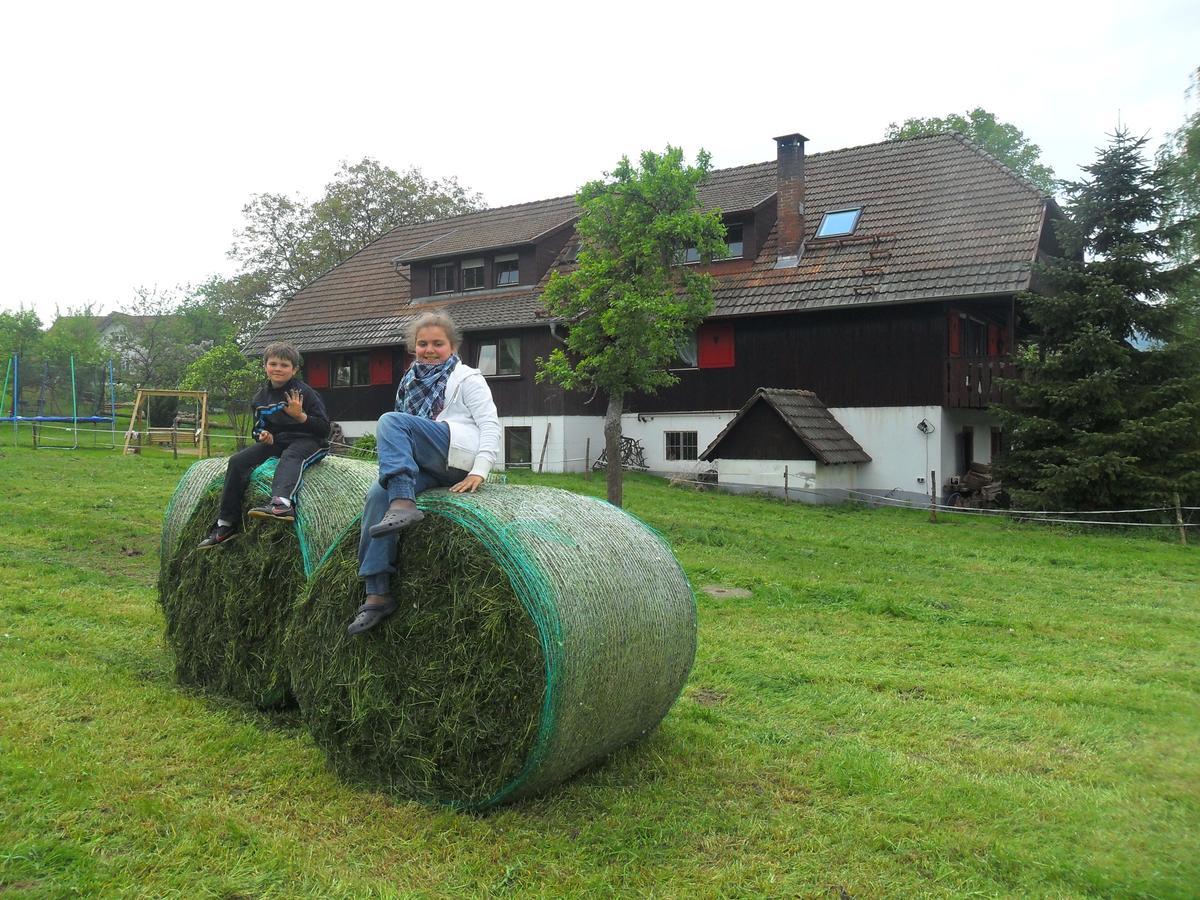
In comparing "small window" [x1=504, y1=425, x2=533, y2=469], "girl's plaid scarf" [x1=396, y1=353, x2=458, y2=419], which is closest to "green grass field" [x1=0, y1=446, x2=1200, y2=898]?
"girl's plaid scarf" [x1=396, y1=353, x2=458, y2=419]

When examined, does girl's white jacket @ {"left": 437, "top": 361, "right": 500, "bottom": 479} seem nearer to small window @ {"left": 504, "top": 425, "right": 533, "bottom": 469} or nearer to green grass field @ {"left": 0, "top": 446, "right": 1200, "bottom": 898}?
green grass field @ {"left": 0, "top": 446, "right": 1200, "bottom": 898}

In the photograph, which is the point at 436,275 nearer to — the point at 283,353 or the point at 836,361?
the point at 836,361

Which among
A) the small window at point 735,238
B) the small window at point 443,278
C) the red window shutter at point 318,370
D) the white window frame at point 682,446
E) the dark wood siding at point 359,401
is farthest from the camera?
the red window shutter at point 318,370

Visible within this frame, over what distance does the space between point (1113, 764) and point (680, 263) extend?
1299cm

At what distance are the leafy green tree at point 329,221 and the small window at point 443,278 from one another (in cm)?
1421

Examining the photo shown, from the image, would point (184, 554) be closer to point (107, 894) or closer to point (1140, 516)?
point (107, 894)

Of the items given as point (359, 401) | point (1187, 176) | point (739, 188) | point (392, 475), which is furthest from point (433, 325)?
point (359, 401)

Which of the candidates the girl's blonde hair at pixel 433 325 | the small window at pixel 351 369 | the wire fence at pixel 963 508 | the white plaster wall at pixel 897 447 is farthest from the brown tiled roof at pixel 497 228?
the girl's blonde hair at pixel 433 325

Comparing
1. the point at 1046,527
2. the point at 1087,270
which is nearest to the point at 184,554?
the point at 1046,527

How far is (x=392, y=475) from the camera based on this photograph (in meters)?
4.45

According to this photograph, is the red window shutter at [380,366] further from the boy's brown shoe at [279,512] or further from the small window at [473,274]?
the boy's brown shoe at [279,512]

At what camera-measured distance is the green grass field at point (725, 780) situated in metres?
3.59

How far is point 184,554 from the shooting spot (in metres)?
6.08

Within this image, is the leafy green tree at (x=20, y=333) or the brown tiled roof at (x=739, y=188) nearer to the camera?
the brown tiled roof at (x=739, y=188)
